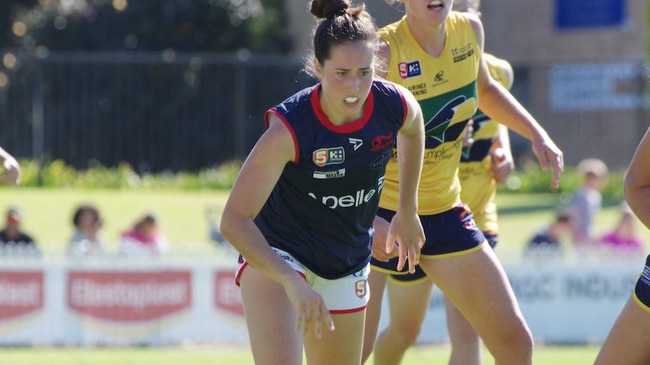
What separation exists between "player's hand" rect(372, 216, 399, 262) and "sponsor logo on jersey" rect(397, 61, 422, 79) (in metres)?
0.72

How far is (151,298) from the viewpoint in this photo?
13.2 metres

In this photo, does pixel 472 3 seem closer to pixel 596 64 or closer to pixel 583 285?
pixel 583 285

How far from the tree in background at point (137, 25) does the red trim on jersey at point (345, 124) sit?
2391cm

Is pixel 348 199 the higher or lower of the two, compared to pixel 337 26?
lower

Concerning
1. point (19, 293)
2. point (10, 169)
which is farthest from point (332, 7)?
point (19, 293)

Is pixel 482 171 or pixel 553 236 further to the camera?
pixel 553 236

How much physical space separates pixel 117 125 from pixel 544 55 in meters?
12.0

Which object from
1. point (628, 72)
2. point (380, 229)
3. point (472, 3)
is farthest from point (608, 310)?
point (628, 72)

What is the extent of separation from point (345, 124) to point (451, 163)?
4.27ft

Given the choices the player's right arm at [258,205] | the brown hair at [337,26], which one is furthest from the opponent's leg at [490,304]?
the brown hair at [337,26]

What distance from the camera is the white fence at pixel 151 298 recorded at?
1296 centimetres

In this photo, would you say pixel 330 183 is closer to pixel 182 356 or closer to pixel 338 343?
pixel 338 343

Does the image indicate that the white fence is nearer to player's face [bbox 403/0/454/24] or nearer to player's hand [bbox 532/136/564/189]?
player's hand [bbox 532/136/564/189]

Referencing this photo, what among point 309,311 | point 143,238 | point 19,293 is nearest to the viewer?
point 309,311
